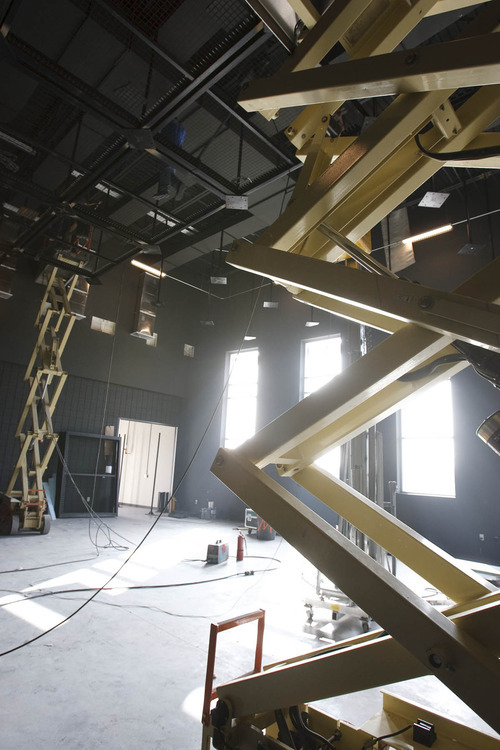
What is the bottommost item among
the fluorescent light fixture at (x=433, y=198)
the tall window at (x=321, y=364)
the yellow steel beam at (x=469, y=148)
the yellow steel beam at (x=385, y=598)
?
the yellow steel beam at (x=385, y=598)

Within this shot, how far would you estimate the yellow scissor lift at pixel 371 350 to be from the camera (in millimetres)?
1021

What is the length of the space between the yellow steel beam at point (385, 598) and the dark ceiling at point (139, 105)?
1.61 m

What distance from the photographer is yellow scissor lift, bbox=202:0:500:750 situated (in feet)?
3.35

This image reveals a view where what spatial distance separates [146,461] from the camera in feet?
44.0

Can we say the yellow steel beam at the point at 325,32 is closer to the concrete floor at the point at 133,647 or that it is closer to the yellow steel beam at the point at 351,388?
the yellow steel beam at the point at 351,388

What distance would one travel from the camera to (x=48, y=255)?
7.21m

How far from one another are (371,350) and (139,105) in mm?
5278

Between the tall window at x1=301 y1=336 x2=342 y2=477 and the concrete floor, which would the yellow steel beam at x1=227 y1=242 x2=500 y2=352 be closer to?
the concrete floor

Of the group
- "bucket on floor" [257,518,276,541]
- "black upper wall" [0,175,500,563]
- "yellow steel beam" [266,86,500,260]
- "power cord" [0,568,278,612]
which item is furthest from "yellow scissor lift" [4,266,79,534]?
"yellow steel beam" [266,86,500,260]

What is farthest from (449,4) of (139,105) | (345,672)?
(139,105)

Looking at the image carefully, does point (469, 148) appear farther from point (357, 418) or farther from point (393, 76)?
point (357, 418)

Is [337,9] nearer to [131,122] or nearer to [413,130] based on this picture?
[413,130]

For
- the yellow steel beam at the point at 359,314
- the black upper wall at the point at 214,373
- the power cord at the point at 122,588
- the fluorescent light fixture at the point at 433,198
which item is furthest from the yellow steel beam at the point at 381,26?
the black upper wall at the point at 214,373

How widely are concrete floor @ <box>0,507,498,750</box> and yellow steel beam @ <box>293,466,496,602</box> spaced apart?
60.8 inches
